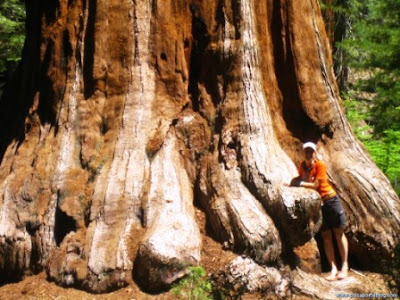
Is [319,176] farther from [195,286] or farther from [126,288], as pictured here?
[126,288]

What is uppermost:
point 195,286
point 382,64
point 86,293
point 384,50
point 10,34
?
point 10,34

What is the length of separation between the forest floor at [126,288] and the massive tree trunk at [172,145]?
10 centimetres

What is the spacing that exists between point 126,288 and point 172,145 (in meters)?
1.79

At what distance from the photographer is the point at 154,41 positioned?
228 inches

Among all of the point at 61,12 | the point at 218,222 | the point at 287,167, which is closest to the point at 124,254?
the point at 218,222

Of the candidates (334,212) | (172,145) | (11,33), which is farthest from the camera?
(11,33)

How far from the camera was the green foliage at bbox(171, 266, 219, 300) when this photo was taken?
440cm

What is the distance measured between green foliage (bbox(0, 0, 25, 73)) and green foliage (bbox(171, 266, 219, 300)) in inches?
406

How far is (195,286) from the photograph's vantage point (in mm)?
4496

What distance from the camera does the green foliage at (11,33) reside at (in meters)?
13.1

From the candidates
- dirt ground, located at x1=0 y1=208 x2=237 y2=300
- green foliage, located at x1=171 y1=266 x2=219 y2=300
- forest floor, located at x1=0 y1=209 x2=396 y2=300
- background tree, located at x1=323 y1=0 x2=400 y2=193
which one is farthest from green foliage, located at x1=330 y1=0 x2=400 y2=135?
green foliage, located at x1=171 y1=266 x2=219 y2=300

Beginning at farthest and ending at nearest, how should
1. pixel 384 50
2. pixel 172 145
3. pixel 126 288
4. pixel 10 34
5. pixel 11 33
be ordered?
pixel 11 33, pixel 10 34, pixel 384 50, pixel 172 145, pixel 126 288

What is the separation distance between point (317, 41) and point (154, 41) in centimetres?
218

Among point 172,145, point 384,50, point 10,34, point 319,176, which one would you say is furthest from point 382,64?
point 10,34
